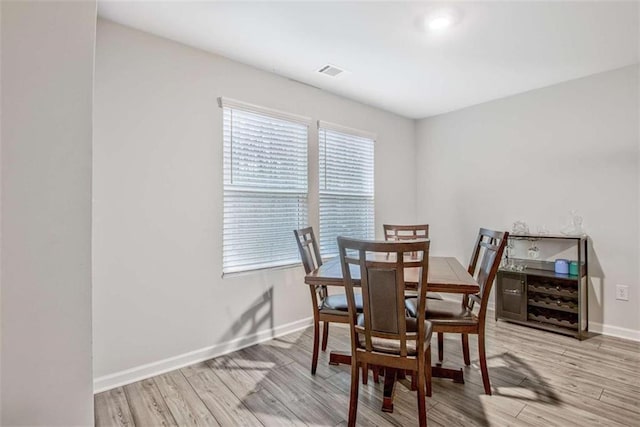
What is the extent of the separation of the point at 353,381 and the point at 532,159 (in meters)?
3.19

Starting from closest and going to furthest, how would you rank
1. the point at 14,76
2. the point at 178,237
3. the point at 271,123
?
the point at 14,76
the point at 178,237
the point at 271,123

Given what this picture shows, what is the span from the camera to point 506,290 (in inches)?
133

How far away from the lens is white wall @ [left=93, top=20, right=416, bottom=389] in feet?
7.03

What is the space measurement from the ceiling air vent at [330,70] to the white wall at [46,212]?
220 centimetres

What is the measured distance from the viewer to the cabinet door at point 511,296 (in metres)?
3.25

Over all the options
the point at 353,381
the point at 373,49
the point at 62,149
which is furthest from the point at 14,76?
the point at 373,49

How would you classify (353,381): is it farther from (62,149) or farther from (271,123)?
(271,123)

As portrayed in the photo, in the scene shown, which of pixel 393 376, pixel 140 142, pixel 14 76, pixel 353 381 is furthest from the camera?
pixel 140 142

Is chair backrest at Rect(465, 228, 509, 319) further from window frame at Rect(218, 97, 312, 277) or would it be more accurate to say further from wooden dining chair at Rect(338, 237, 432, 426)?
window frame at Rect(218, 97, 312, 277)

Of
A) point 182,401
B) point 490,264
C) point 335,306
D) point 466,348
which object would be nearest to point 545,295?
point 466,348

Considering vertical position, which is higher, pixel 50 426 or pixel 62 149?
pixel 62 149

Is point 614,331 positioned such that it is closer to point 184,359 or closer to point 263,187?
point 263,187

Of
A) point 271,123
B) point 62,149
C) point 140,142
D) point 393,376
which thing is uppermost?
point 271,123

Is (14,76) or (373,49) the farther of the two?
(373,49)
